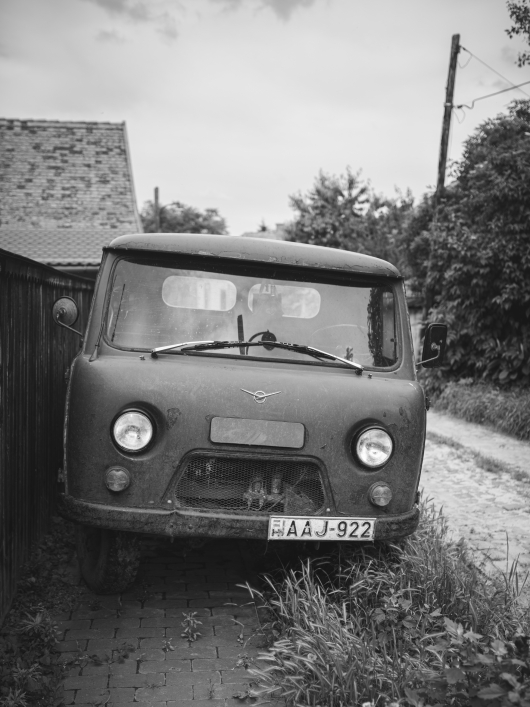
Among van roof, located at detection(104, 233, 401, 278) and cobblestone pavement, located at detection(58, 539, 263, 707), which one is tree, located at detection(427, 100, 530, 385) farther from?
cobblestone pavement, located at detection(58, 539, 263, 707)

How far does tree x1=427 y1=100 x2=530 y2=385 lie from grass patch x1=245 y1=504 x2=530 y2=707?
8.87 metres

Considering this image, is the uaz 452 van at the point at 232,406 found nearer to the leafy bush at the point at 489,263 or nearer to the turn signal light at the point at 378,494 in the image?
the turn signal light at the point at 378,494

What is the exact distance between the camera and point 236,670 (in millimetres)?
3195

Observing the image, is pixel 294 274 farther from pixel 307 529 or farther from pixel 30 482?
pixel 30 482

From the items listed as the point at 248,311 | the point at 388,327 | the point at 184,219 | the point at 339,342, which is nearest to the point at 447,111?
the point at 388,327

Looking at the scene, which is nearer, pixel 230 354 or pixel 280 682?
pixel 280 682

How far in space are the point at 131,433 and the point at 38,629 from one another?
1100mm

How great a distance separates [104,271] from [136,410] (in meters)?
0.90

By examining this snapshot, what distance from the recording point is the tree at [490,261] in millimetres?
12102

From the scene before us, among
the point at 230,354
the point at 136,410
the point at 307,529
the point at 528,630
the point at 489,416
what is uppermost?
the point at 230,354

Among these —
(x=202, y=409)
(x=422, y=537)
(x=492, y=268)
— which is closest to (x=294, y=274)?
(x=202, y=409)

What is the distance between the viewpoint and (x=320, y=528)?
3332 millimetres

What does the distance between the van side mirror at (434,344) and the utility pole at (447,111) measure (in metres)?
11.5

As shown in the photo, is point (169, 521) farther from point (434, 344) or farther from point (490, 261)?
point (490, 261)
